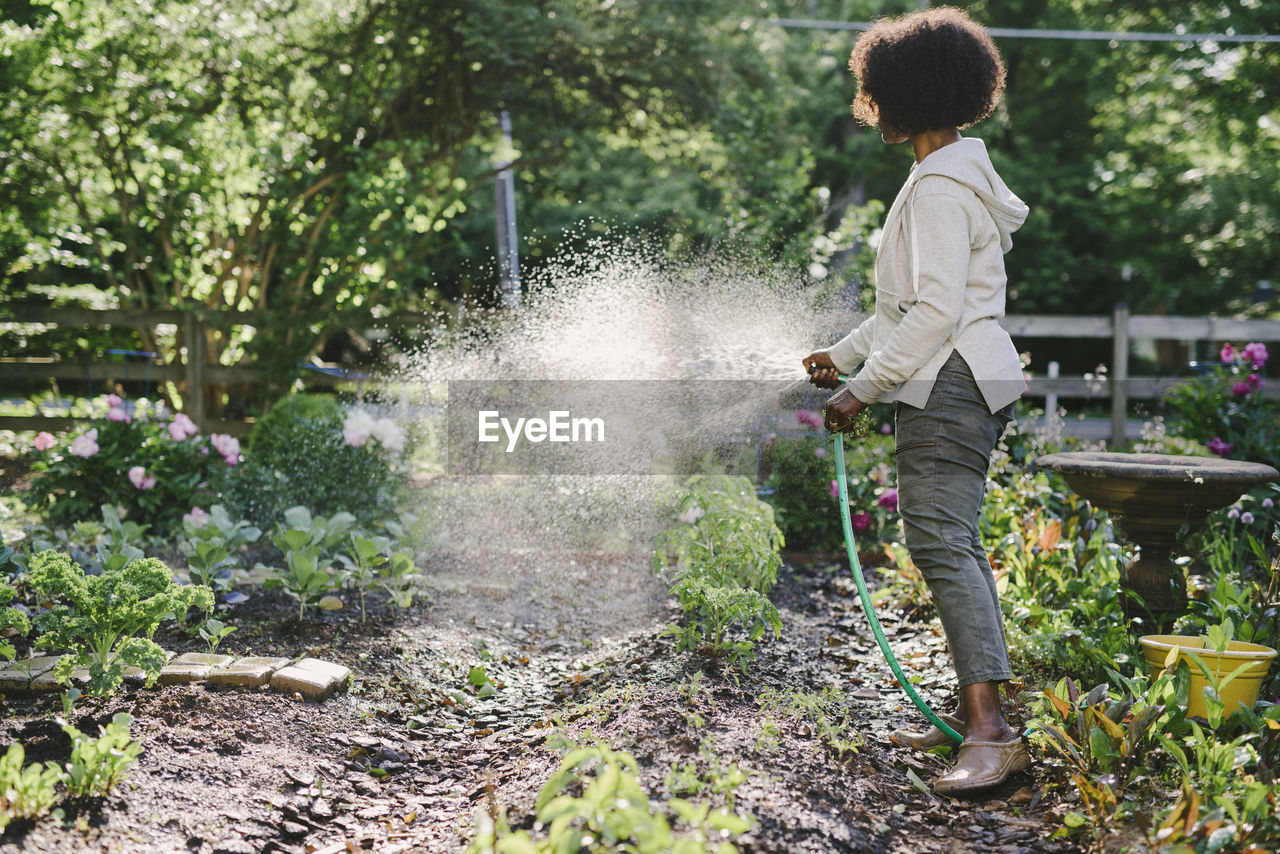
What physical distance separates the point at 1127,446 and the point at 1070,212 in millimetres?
11027

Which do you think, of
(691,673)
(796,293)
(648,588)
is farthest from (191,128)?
(691,673)

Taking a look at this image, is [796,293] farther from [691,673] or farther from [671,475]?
[691,673]

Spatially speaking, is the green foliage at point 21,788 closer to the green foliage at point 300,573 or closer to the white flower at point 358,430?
the green foliage at point 300,573

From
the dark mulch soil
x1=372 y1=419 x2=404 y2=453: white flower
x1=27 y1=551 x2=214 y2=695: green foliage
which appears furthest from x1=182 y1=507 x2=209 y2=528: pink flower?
x1=27 y1=551 x2=214 y2=695: green foliage

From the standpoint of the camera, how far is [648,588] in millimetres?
3971

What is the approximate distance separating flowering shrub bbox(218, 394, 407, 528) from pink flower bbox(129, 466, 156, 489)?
34 cm

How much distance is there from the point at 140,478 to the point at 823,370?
3.48 metres

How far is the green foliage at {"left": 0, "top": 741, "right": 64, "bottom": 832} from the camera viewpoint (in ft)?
4.81

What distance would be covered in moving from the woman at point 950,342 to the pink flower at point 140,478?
355cm

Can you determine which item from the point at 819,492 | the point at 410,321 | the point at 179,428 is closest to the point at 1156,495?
the point at 819,492

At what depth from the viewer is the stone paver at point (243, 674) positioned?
2.35 m

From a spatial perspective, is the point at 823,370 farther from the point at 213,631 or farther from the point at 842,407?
the point at 213,631

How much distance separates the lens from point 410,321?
6797 millimetres

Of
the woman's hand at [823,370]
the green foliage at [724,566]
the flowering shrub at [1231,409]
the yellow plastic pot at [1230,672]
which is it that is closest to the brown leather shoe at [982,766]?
the yellow plastic pot at [1230,672]
